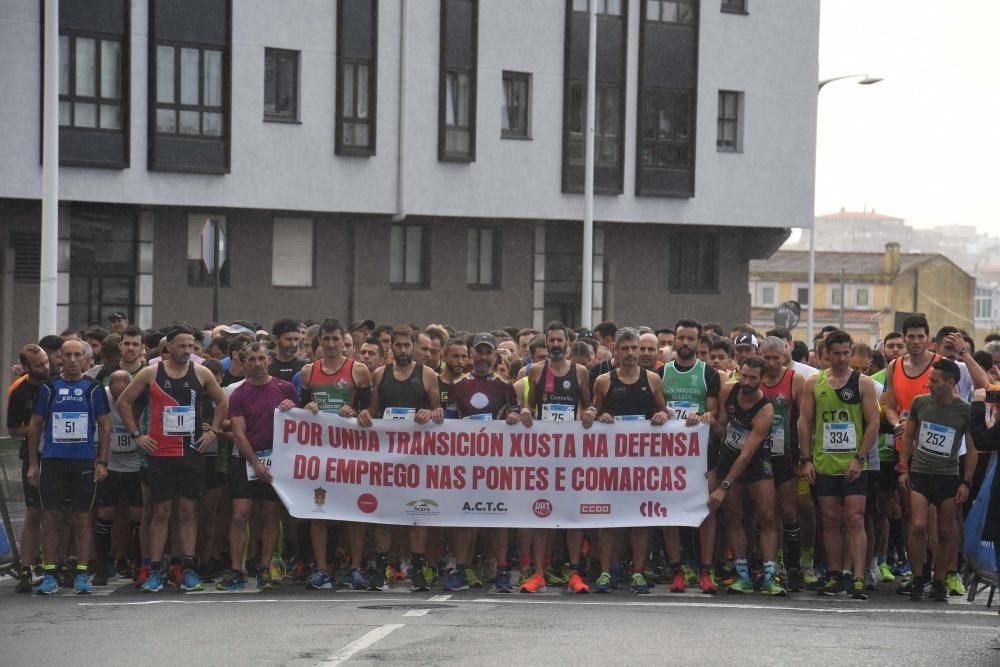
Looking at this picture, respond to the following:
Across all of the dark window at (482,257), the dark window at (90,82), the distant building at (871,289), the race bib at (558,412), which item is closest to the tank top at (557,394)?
the race bib at (558,412)

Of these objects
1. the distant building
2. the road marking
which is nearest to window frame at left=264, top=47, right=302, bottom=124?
the road marking

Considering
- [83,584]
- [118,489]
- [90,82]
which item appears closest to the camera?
[83,584]

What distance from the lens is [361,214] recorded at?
34.5 m

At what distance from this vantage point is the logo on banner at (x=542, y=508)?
1323 centimetres

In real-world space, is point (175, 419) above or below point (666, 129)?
below

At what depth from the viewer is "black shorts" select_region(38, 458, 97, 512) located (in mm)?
12719

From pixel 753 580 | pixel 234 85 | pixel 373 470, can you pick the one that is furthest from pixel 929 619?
pixel 234 85

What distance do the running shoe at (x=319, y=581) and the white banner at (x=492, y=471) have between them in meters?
0.55

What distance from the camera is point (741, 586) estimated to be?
12.8 m

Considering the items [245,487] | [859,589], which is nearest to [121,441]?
[245,487]

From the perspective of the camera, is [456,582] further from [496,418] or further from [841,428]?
[841,428]

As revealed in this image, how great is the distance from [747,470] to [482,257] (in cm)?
2396

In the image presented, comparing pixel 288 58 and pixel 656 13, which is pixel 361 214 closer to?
pixel 288 58

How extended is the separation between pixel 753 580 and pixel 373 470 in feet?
11.2
